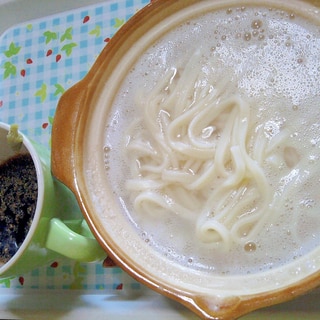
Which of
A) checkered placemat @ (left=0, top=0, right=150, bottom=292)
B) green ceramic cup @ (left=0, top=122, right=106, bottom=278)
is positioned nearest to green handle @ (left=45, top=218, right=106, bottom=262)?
green ceramic cup @ (left=0, top=122, right=106, bottom=278)

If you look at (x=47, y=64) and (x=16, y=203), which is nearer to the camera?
(x=16, y=203)

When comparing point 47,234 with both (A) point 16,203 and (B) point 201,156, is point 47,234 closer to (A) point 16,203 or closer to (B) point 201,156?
(A) point 16,203

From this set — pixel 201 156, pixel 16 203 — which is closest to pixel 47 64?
pixel 16 203

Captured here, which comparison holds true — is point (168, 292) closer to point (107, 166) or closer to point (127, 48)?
point (107, 166)

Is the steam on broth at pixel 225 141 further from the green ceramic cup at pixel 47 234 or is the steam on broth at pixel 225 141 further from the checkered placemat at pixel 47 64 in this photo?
the checkered placemat at pixel 47 64

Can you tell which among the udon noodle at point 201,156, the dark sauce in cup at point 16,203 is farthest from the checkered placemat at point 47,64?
the udon noodle at point 201,156

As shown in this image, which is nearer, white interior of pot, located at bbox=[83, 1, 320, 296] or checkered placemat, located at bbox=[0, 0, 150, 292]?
white interior of pot, located at bbox=[83, 1, 320, 296]

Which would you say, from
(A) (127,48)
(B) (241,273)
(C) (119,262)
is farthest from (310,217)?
(A) (127,48)

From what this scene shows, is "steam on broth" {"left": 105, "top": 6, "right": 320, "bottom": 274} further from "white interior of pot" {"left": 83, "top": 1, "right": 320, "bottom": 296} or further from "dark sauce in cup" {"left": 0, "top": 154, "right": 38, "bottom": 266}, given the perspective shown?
"dark sauce in cup" {"left": 0, "top": 154, "right": 38, "bottom": 266}
